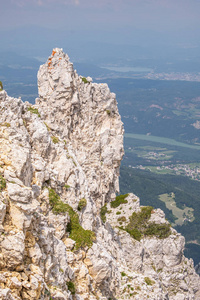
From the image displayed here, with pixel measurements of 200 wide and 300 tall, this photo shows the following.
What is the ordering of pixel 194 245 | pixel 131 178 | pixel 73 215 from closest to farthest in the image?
1. pixel 73 215
2. pixel 194 245
3. pixel 131 178

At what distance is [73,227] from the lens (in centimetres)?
2103

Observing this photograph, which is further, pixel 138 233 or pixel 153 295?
pixel 138 233

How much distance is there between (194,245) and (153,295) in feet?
398

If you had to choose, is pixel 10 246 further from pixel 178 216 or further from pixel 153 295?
pixel 178 216

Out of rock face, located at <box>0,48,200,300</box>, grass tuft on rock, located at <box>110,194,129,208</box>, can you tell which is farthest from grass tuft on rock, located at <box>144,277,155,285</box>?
grass tuft on rock, located at <box>110,194,129,208</box>

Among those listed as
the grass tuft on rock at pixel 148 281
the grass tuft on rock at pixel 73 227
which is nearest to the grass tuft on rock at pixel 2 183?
the grass tuft on rock at pixel 73 227

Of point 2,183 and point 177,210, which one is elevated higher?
point 2,183

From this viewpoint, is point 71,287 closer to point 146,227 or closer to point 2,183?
point 2,183

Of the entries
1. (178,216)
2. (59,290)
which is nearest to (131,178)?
(178,216)

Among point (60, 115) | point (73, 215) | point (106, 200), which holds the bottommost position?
point (106, 200)

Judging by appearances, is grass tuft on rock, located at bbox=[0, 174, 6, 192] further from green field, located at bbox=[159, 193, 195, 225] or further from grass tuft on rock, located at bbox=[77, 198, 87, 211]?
green field, located at bbox=[159, 193, 195, 225]

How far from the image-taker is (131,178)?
6998 inches

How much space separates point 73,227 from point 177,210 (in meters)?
161

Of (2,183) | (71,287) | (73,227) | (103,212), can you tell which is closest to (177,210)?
(103,212)
